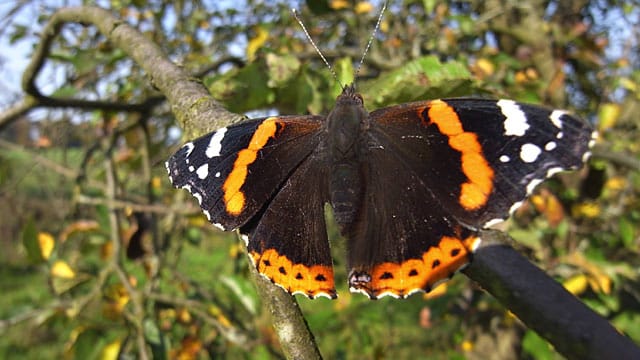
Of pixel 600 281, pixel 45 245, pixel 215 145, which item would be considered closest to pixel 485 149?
pixel 215 145

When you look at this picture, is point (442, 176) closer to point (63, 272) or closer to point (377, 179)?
point (377, 179)

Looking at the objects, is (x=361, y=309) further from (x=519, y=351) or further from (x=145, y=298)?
(x=145, y=298)

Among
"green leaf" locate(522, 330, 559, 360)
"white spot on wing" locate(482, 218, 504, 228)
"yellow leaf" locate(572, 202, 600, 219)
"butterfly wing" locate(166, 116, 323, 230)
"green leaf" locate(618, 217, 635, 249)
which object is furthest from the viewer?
"yellow leaf" locate(572, 202, 600, 219)

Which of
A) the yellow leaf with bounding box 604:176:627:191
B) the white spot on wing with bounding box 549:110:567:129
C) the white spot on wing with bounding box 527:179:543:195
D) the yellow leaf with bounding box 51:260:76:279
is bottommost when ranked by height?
the yellow leaf with bounding box 604:176:627:191

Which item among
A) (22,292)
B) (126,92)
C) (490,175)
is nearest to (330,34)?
(126,92)

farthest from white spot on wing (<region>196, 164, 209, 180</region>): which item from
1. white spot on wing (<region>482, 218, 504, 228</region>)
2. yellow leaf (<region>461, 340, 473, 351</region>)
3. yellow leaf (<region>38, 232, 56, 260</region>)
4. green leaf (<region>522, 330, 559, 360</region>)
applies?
yellow leaf (<region>461, 340, 473, 351</region>)

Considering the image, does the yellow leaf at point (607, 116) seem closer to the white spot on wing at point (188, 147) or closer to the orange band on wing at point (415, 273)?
the orange band on wing at point (415, 273)

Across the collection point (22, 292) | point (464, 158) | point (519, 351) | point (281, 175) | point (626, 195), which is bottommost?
point (22, 292)

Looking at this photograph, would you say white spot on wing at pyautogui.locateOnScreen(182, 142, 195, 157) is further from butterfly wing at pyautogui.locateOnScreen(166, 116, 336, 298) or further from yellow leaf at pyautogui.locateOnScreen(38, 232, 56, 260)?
yellow leaf at pyautogui.locateOnScreen(38, 232, 56, 260)
